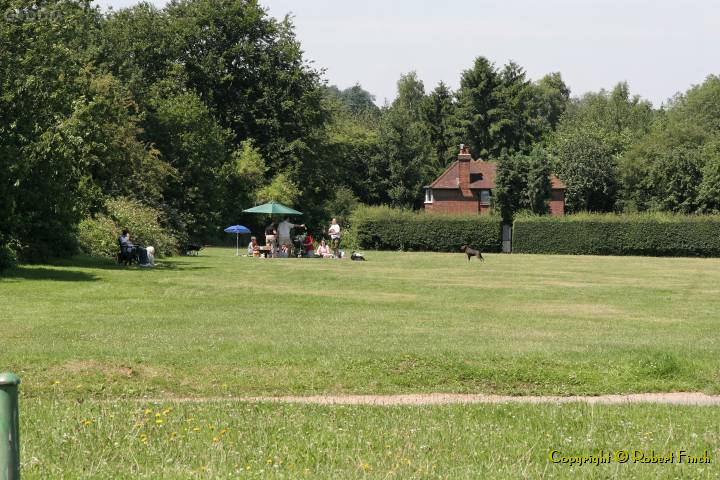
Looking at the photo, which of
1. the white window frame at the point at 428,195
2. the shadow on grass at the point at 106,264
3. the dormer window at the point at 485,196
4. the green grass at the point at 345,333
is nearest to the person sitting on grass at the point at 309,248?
the shadow on grass at the point at 106,264

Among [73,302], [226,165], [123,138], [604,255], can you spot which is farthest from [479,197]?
[73,302]

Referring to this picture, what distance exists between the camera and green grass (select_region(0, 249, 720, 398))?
14023mm

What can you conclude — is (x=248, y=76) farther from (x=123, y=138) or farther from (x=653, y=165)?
(x=653, y=165)

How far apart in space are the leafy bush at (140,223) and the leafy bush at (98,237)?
413mm

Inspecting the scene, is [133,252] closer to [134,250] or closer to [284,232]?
[134,250]

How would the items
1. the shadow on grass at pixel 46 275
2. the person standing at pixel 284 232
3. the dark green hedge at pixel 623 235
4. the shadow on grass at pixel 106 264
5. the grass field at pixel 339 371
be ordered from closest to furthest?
the grass field at pixel 339 371 → the shadow on grass at pixel 46 275 → the shadow on grass at pixel 106 264 → the person standing at pixel 284 232 → the dark green hedge at pixel 623 235

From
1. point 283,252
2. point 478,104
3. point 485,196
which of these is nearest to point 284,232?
point 283,252

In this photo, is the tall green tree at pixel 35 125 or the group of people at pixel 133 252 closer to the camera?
the tall green tree at pixel 35 125

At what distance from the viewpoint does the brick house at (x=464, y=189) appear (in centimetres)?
9306

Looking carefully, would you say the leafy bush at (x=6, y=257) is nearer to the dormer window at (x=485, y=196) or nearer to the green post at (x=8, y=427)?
the green post at (x=8, y=427)

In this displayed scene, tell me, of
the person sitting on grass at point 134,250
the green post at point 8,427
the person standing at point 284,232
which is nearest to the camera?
the green post at point 8,427

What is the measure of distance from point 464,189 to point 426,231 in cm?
2266

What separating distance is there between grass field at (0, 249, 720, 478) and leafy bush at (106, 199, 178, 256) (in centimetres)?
1382

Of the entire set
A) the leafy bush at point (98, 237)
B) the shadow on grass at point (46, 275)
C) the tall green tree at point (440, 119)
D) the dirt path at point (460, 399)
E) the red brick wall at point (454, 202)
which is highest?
the tall green tree at point (440, 119)
